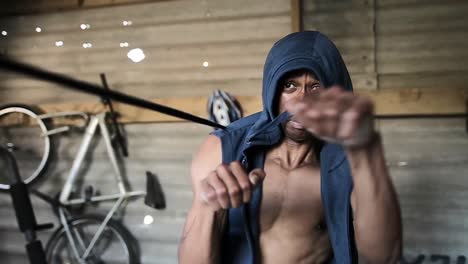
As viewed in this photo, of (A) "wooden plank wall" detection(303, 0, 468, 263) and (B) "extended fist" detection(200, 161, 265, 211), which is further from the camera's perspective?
(A) "wooden plank wall" detection(303, 0, 468, 263)

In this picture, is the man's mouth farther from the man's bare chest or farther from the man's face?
the man's bare chest

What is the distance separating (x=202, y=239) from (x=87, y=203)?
6.03 feet

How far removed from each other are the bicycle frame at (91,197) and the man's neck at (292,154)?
4.91 feet

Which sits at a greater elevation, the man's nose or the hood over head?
the hood over head

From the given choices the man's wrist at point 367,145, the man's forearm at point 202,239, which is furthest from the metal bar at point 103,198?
the man's wrist at point 367,145

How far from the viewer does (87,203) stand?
111 inches

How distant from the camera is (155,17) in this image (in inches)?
106

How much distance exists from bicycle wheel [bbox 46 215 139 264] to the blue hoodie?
161 cm

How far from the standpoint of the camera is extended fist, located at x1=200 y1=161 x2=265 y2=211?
903 millimetres

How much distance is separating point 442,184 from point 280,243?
4.29ft

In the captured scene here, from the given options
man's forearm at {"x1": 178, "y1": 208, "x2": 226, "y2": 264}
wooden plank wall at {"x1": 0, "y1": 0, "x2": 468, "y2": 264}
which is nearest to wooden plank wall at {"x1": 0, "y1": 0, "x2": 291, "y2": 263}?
wooden plank wall at {"x1": 0, "y1": 0, "x2": 468, "y2": 264}

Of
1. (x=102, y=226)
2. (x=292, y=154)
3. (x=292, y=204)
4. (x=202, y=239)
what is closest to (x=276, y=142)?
(x=292, y=154)

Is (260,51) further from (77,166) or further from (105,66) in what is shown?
(77,166)

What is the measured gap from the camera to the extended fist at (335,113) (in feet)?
→ 2.27
